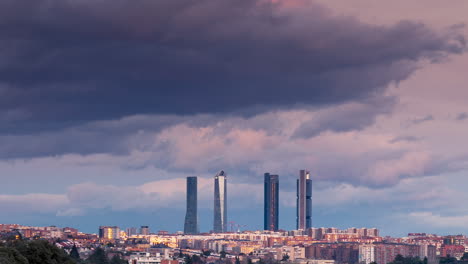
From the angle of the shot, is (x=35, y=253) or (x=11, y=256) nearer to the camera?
(x=11, y=256)

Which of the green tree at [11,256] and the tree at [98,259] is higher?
the tree at [98,259]

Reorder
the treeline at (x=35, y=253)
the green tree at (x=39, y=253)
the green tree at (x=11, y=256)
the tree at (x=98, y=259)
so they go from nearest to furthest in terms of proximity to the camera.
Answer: the green tree at (x=11, y=256)
the treeline at (x=35, y=253)
the green tree at (x=39, y=253)
the tree at (x=98, y=259)

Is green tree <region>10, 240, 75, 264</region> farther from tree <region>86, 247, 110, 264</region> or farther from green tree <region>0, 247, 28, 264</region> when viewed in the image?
tree <region>86, 247, 110, 264</region>

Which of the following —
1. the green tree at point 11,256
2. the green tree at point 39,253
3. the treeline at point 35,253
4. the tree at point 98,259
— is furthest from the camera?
the tree at point 98,259

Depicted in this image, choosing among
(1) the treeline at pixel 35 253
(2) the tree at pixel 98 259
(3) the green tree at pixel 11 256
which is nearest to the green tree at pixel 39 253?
(1) the treeline at pixel 35 253

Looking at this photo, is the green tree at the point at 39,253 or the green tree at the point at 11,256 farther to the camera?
the green tree at the point at 39,253

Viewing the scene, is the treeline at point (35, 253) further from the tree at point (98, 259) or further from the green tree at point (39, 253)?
the tree at point (98, 259)

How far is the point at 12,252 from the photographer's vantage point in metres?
83.6

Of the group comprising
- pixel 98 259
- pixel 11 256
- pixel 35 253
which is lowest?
pixel 11 256

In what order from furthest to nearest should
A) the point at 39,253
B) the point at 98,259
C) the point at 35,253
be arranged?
the point at 98,259 → the point at 39,253 → the point at 35,253

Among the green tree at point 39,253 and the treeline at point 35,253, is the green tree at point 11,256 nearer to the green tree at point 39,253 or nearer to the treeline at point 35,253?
the treeline at point 35,253

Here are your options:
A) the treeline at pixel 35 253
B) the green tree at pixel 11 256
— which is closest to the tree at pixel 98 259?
the treeline at pixel 35 253

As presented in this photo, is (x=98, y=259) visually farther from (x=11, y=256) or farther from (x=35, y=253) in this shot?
(x=11, y=256)

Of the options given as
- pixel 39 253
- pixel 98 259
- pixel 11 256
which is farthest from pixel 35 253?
pixel 98 259
